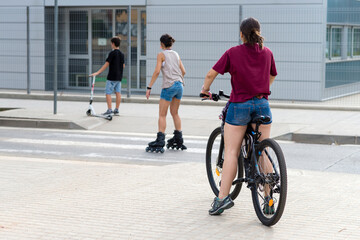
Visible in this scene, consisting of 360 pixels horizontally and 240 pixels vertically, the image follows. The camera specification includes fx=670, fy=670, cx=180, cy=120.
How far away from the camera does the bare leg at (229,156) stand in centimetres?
604

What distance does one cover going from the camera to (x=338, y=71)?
1800cm

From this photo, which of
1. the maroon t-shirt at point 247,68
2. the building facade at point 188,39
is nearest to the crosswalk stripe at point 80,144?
the maroon t-shirt at point 247,68

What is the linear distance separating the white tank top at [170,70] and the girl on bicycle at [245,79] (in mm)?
4006

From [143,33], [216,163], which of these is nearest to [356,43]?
[143,33]

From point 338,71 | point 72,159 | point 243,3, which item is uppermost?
point 243,3

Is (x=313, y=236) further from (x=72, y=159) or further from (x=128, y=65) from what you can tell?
(x=128, y=65)

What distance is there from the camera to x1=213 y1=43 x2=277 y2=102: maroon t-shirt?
19.3ft

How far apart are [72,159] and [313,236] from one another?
5056 mm

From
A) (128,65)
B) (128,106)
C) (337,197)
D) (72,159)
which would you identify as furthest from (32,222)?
(128,65)

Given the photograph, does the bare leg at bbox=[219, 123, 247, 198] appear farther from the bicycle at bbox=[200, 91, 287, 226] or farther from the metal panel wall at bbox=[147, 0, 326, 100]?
the metal panel wall at bbox=[147, 0, 326, 100]

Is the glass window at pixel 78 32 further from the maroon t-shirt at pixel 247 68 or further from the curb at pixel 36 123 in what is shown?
the maroon t-shirt at pixel 247 68

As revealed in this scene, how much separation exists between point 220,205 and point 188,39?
13894mm

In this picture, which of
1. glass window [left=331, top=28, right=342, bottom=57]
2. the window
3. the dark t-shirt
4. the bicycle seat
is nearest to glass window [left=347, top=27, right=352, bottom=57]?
the window

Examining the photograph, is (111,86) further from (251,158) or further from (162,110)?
(251,158)
